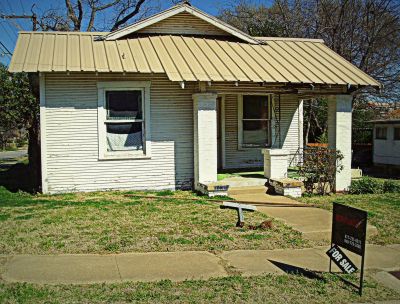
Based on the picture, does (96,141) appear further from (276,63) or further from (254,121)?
(276,63)

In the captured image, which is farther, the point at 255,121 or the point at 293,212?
the point at 255,121

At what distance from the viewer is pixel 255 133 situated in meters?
14.5

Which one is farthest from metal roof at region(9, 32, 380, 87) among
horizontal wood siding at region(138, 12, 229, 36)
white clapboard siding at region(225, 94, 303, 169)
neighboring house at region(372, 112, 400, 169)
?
neighboring house at region(372, 112, 400, 169)

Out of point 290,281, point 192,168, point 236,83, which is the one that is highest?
point 236,83

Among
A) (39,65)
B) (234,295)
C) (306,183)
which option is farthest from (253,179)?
(234,295)

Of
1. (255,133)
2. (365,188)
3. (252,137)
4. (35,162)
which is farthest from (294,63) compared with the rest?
(35,162)

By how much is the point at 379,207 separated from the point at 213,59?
577cm

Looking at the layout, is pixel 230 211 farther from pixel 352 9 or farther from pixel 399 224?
pixel 352 9

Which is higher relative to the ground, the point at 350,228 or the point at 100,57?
the point at 100,57

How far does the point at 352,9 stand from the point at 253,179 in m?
16.2

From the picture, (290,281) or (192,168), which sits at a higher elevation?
(192,168)

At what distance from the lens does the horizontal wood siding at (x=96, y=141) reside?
37.2 ft

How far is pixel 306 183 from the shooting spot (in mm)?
11883

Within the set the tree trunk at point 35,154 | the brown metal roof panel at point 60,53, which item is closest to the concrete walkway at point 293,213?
the brown metal roof panel at point 60,53
